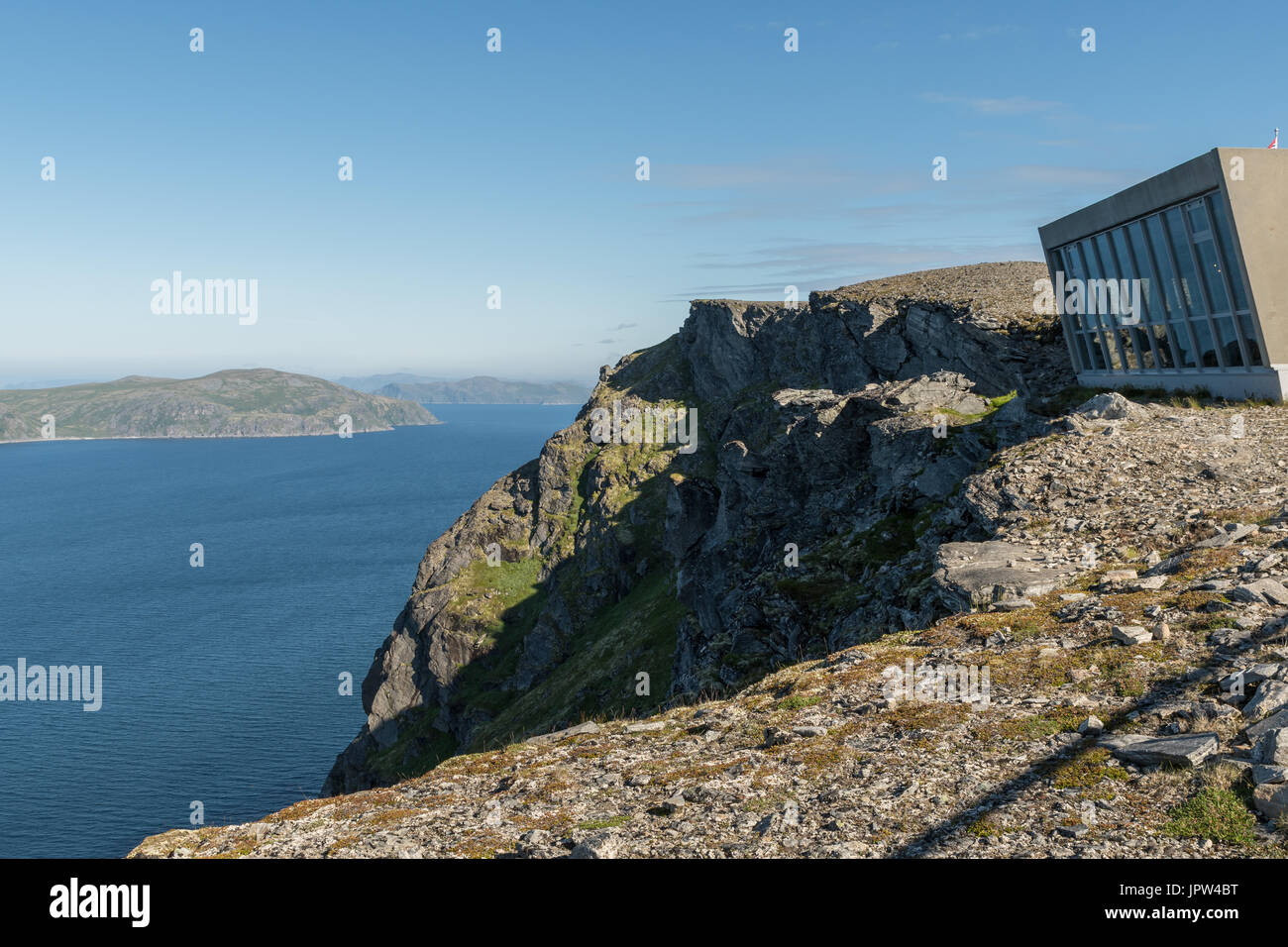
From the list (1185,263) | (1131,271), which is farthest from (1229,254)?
(1131,271)

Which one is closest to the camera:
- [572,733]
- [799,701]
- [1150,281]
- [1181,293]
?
[799,701]

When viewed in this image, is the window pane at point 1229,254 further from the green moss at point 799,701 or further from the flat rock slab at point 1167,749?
the flat rock slab at point 1167,749

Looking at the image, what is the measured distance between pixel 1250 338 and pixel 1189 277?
14.6 ft

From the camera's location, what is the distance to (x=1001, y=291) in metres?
73.0

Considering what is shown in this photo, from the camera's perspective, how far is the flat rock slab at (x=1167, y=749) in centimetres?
1191

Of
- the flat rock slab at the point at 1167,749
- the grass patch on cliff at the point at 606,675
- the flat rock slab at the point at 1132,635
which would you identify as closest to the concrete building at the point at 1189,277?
the flat rock slab at the point at 1132,635

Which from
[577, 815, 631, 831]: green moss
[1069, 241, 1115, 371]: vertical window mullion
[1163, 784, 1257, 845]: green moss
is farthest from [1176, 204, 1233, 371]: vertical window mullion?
[577, 815, 631, 831]: green moss

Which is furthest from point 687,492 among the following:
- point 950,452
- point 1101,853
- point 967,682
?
point 1101,853

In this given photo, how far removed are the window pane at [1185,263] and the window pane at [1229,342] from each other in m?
1.12

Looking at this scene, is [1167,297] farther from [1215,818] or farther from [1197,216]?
[1215,818]

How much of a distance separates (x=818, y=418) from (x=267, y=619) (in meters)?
126

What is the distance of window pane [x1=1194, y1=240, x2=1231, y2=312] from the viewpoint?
39.1m

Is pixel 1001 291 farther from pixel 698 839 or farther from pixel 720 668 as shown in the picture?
pixel 698 839

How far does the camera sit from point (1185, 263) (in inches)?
1619
